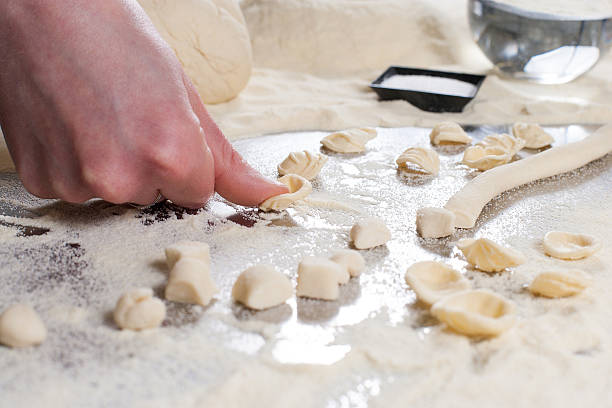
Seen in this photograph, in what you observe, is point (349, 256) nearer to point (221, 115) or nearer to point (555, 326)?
point (555, 326)

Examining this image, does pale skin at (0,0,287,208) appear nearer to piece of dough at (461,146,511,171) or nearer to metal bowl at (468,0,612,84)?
piece of dough at (461,146,511,171)

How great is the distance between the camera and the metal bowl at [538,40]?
1.82 metres

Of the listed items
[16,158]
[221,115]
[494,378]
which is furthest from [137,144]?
[221,115]

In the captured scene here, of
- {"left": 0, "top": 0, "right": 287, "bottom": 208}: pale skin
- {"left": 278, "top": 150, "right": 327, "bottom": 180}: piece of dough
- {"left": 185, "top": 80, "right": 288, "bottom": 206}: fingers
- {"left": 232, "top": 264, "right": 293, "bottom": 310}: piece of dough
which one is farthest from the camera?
{"left": 278, "top": 150, "right": 327, "bottom": 180}: piece of dough

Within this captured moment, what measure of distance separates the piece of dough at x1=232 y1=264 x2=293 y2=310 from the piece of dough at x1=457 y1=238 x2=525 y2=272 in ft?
0.92

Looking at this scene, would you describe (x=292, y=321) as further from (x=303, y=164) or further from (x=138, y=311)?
(x=303, y=164)

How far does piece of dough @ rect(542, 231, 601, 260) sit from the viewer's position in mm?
973

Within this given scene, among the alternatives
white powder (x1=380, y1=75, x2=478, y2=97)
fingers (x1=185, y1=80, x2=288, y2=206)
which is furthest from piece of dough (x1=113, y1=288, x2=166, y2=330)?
white powder (x1=380, y1=75, x2=478, y2=97)

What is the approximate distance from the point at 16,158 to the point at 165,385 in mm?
504

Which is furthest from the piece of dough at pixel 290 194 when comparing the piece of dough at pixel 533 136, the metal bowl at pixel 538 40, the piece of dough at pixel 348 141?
the metal bowl at pixel 538 40

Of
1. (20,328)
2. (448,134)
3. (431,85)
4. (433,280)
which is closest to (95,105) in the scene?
(20,328)

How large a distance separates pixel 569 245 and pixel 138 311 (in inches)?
25.4

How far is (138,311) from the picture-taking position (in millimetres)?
776

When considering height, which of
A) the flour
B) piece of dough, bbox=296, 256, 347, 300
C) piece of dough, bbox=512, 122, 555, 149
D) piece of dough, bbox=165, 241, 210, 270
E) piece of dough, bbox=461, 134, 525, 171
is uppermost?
the flour
